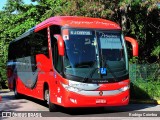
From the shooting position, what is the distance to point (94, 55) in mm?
13859

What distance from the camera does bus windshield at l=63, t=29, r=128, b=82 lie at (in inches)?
533

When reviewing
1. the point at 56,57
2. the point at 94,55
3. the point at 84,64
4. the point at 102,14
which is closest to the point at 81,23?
the point at 94,55

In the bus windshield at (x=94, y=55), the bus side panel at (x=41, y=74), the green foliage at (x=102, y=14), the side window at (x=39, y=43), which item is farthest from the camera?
the green foliage at (x=102, y=14)

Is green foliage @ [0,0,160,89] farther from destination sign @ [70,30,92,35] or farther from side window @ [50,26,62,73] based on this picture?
destination sign @ [70,30,92,35]

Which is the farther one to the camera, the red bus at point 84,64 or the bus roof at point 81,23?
the bus roof at point 81,23

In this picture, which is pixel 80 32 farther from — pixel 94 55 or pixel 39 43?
pixel 39 43

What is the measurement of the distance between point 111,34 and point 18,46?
904cm

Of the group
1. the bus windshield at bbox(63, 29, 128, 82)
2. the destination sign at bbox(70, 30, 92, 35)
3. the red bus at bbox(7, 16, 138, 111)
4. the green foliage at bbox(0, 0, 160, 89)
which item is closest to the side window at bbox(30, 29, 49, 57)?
the red bus at bbox(7, 16, 138, 111)

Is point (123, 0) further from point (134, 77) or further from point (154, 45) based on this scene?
point (154, 45)

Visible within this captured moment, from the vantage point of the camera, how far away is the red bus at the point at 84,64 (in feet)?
44.0

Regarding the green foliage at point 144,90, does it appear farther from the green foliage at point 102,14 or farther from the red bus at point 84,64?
the red bus at point 84,64

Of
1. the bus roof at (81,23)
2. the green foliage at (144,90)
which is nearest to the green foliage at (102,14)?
the green foliage at (144,90)

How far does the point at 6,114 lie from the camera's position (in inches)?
556

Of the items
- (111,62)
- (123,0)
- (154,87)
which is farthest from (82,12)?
(111,62)
